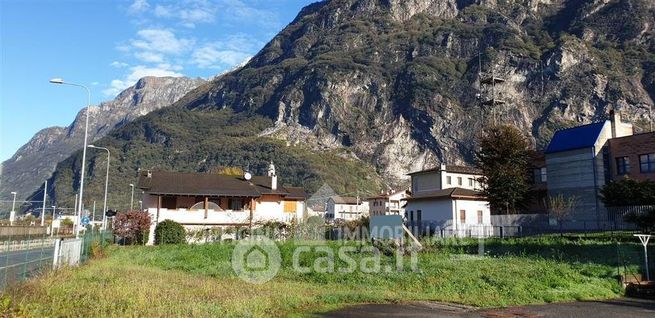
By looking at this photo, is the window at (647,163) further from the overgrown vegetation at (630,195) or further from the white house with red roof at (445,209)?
the white house with red roof at (445,209)

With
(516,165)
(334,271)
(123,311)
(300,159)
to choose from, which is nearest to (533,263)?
(334,271)

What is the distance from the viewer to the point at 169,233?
141ft

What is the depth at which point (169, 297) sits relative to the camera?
15.4 meters

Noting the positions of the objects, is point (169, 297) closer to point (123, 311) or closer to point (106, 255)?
point (123, 311)

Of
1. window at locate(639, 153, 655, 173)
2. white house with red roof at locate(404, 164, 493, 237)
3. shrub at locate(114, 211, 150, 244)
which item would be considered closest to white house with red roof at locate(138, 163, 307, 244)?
shrub at locate(114, 211, 150, 244)

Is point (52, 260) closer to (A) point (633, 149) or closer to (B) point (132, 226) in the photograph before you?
(B) point (132, 226)

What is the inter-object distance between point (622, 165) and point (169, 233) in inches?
1489

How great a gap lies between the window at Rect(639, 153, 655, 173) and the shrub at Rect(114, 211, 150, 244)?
40176 mm

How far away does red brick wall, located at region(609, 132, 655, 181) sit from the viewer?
43.7 meters

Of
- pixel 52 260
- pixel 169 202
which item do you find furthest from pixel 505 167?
pixel 52 260

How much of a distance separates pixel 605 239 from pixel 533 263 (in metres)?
9.28

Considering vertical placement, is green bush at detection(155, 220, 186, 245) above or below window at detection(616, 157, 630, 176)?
below

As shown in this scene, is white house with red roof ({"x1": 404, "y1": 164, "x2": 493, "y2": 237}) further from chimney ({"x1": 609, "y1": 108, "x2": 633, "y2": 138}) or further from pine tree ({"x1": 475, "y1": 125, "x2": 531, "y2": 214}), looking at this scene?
chimney ({"x1": 609, "y1": 108, "x2": 633, "y2": 138})

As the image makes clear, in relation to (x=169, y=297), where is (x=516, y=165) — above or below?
above
